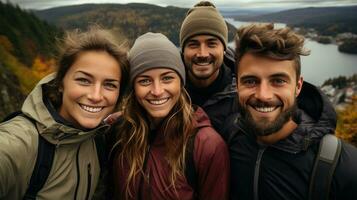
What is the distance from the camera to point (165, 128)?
3787 millimetres

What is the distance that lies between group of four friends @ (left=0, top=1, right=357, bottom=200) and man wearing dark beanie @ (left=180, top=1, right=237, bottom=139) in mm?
550

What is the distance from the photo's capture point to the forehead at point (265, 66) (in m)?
3.24

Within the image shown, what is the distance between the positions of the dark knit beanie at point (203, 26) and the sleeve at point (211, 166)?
9.08 ft

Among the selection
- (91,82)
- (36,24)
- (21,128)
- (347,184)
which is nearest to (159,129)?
(91,82)

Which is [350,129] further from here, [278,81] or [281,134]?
[278,81]

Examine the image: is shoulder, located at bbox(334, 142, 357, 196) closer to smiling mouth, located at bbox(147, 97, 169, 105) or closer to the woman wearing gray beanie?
the woman wearing gray beanie

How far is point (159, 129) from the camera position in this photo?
3.86 meters

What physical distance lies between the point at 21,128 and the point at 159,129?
5.13 ft

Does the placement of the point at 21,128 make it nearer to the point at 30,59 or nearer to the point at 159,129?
the point at 159,129

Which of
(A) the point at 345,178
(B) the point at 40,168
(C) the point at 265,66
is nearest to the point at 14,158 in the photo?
(B) the point at 40,168

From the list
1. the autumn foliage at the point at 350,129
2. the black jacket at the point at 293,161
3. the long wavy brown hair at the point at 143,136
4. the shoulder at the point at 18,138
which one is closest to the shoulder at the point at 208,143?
the long wavy brown hair at the point at 143,136

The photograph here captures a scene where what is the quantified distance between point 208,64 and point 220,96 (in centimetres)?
79

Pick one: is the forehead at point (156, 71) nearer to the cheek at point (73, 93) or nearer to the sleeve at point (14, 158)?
the cheek at point (73, 93)

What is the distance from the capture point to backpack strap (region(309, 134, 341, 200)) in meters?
2.81
